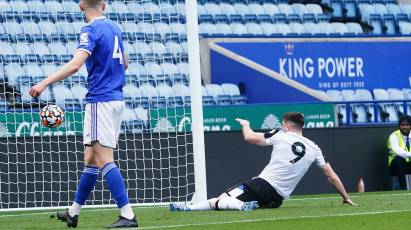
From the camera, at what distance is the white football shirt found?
11.0 meters

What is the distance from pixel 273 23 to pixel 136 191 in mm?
8902

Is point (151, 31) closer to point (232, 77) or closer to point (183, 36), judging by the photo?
point (183, 36)

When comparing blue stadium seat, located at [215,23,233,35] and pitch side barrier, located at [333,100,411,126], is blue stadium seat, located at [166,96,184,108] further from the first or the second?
blue stadium seat, located at [215,23,233,35]

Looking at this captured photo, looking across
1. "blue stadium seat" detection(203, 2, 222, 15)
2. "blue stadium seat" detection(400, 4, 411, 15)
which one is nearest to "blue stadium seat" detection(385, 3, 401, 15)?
"blue stadium seat" detection(400, 4, 411, 15)

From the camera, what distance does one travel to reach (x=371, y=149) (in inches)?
719

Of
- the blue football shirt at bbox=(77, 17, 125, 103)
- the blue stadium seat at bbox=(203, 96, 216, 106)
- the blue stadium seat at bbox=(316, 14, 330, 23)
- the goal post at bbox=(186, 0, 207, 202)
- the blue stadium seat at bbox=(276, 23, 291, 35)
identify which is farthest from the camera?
the blue stadium seat at bbox=(316, 14, 330, 23)

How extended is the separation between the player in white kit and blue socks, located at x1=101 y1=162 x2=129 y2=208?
82.4 inches

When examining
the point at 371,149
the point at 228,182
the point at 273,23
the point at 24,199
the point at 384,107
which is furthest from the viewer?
the point at 273,23

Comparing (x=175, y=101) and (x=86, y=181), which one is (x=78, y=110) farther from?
(x=86, y=181)

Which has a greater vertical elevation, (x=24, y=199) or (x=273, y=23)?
(x=273, y=23)

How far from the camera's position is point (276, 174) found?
36.1 feet

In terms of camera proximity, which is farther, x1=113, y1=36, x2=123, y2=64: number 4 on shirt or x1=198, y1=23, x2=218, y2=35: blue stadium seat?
x1=198, y1=23, x2=218, y2=35: blue stadium seat

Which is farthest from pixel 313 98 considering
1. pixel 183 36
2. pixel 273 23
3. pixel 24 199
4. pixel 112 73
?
pixel 112 73

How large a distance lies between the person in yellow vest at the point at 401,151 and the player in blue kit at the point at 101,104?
30.7ft
